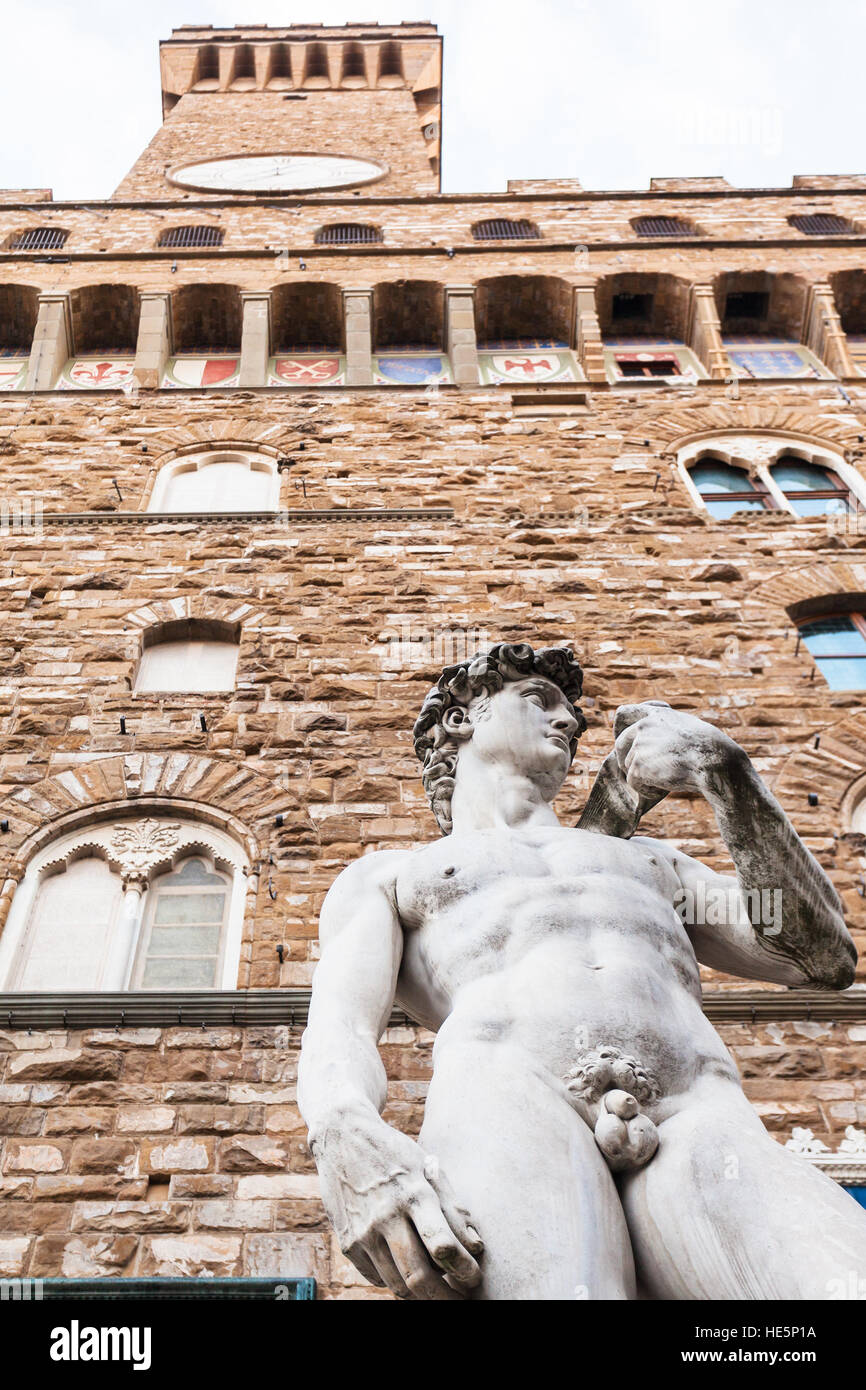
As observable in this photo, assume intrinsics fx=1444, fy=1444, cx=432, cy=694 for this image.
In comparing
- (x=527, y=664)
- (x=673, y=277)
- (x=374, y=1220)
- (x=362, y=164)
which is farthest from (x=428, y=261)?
(x=374, y=1220)

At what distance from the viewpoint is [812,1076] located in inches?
221

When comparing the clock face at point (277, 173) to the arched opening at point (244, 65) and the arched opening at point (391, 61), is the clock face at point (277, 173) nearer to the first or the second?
the arched opening at point (244, 65)

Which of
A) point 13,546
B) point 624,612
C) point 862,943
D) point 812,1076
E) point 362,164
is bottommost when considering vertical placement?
point 812,1076

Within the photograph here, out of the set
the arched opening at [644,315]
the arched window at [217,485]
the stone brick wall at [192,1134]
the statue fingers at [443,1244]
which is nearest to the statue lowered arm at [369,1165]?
the statue fingers at [443,1244]

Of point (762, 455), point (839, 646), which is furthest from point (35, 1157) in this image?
point (762, 455)

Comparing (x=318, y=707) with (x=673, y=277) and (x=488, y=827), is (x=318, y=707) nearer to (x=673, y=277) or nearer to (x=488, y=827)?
(x=488, y=827)

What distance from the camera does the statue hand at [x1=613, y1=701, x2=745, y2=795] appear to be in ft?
10.7

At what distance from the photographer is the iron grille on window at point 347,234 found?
15344 millimetres

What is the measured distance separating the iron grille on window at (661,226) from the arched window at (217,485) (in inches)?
260

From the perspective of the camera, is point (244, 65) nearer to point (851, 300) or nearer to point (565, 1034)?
point (851, 300)

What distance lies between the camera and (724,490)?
34.6ft

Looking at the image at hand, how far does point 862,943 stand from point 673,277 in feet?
30.0

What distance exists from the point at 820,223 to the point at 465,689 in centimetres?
1307

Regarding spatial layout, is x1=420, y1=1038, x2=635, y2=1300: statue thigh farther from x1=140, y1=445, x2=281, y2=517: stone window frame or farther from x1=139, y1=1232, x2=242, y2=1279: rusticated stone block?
x1=140, y1=445, x2=281, y2=517: stone window frame
